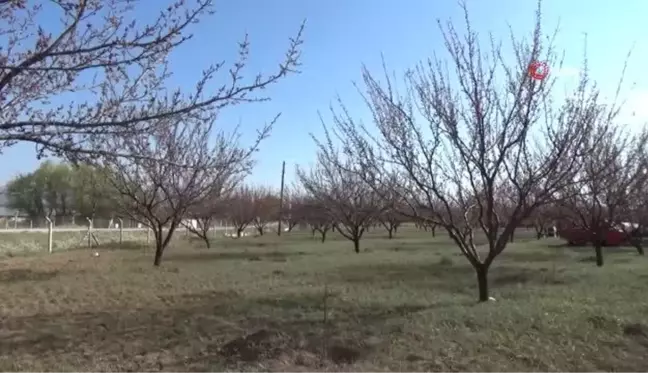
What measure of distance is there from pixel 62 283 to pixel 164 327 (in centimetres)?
562

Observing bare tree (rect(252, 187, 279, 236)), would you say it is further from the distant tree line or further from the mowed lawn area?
the mowed lawn area

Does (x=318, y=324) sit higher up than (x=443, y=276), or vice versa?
(x=443, y=276)

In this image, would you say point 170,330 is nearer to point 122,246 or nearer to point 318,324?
point 318,324

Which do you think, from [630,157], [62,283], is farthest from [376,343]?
[630,157]

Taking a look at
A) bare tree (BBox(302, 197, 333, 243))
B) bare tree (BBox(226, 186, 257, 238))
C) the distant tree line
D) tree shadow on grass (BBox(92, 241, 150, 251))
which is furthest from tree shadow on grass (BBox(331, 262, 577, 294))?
the distant tree line

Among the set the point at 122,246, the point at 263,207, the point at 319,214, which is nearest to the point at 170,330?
the point at 122,246

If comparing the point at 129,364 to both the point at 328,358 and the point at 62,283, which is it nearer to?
the point at 328,358

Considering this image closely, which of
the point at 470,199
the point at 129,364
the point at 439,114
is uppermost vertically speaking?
the point at 439,114

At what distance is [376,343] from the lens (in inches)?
280

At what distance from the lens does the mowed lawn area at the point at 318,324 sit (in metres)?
6.54

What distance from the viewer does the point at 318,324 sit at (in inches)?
329

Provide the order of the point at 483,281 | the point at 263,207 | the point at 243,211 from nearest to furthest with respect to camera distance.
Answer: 1. the point at 483,281
2. the point at 243,211
3. the point at 263,207

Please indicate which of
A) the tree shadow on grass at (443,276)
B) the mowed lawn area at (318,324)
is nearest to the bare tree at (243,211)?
the tree shadow on grass at (443,276)

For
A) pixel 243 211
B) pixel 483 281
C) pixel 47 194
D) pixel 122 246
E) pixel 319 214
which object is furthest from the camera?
pixel 47 194
